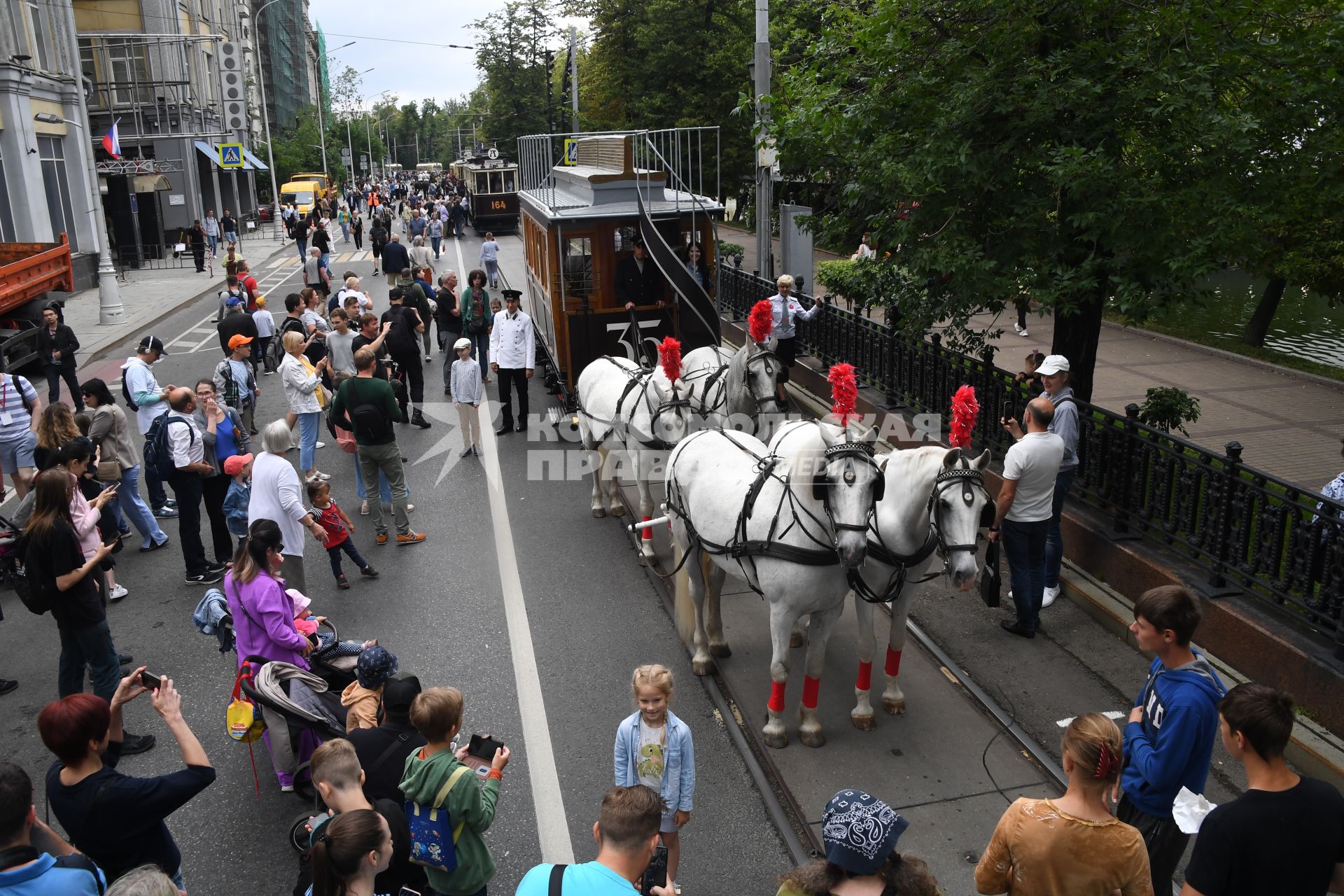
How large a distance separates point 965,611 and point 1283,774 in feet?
16.0

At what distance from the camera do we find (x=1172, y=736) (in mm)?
3891

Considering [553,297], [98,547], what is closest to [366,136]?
[553,297]

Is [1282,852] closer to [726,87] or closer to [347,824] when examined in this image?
[347,824]

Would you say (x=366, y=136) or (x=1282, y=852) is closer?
(x=1282, y=852)

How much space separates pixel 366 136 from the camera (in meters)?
99.1

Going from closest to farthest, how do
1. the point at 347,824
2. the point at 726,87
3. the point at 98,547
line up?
the point at 347,824 → the point at 98,547 → the point at 726,87

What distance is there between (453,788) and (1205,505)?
5.82 m

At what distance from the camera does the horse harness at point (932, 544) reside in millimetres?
5379

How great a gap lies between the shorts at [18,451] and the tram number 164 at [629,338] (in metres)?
6.66

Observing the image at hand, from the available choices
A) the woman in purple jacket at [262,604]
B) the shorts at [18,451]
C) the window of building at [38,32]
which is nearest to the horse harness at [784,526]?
the woman in purple jacket at [262,604]

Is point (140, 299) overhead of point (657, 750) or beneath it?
beneath

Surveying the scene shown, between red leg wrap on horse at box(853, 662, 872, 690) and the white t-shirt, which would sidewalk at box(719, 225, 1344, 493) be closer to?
the white t-shirt

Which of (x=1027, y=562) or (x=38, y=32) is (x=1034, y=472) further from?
(x=38, y=32)

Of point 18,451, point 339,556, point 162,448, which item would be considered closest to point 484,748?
point 339,556
